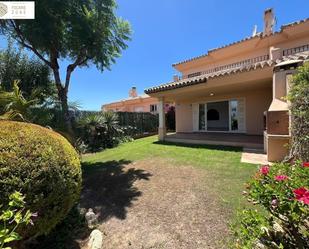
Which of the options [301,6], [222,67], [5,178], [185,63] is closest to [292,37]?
[301,6]

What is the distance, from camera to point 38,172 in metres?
3.08

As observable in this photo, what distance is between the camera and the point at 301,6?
13.1 meters

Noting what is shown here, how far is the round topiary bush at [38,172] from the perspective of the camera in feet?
9.53

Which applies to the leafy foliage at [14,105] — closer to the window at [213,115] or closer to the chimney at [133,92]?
the window at [213,115]

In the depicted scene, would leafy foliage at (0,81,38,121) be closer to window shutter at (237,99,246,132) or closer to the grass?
the grass

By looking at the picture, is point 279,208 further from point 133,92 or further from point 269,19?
point 133,92

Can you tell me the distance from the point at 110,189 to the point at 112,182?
0.50m

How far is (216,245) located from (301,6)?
54.4 feet

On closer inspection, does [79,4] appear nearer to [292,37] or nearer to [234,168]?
[234,168]

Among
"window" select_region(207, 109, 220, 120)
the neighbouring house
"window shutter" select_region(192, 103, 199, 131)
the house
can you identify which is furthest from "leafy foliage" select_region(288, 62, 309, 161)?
the house

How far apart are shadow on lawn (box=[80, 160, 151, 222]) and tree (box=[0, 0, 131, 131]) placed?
4.26 meters

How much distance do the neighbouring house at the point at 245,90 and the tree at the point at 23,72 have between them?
6873mm

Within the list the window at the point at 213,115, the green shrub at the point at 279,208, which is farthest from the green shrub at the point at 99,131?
the green shrub at the point at 279,208

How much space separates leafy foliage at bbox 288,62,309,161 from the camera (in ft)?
17.3
